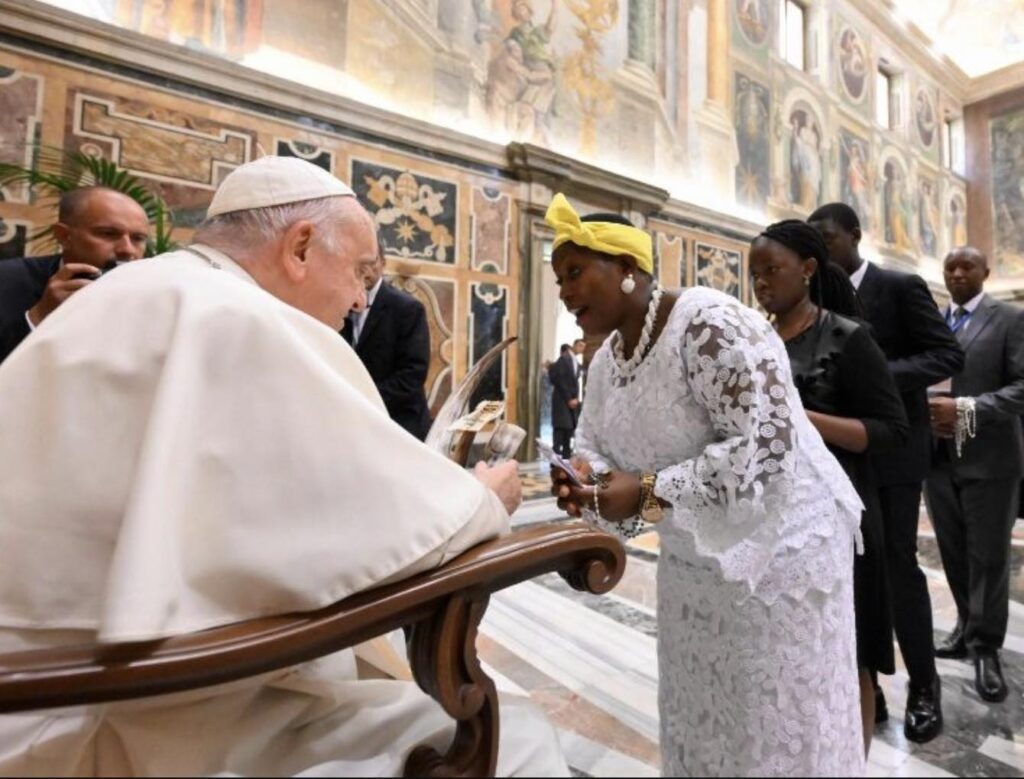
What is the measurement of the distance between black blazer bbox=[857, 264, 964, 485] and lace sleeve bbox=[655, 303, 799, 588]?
975 millimetres

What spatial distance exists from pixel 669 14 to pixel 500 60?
3.72 meters

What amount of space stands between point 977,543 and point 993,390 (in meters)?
0.71

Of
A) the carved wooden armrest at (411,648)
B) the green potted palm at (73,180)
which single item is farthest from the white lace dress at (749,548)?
the green potted palm at (73,180)

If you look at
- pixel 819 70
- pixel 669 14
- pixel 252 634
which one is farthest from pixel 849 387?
pixel 819 70

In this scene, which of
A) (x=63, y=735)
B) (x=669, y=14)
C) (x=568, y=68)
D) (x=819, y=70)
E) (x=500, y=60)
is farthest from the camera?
(x=819, y=70)

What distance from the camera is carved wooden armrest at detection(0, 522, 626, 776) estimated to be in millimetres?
645

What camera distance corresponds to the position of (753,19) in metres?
11.3

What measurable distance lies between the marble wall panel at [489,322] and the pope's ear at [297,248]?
5997 mm

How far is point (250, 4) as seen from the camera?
6.13 metres

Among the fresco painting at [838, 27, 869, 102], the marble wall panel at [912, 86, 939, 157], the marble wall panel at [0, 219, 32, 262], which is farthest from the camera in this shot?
the marble wall panel at [912, 86, 939, 157]

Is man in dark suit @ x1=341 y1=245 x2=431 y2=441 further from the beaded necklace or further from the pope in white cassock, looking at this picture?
the pope in white cassock

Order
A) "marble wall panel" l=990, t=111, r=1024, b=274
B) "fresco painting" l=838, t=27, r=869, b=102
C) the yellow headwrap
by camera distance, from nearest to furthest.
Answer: the yellow headwrap, "fresco painting" l=838, t=27, r=869, b=102, "marble wall panel" l=990, t=111, r=1024, b=274

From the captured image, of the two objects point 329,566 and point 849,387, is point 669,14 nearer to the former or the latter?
point 849,387

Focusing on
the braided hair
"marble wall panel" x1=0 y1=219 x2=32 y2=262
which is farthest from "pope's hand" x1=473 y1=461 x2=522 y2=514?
"marble wall panel" x1=0 y1=219 x2=32 y2=262
